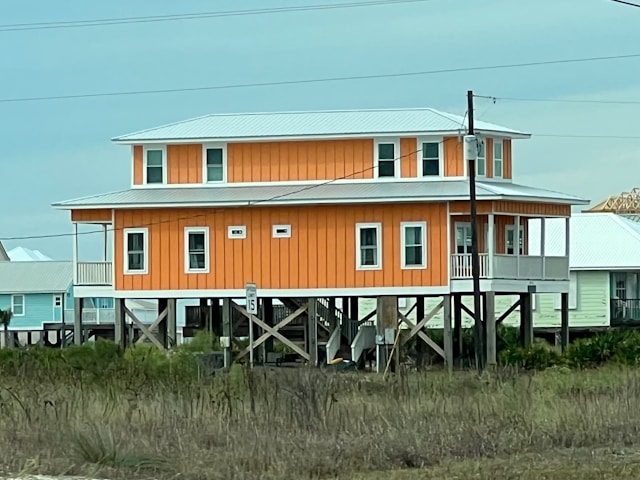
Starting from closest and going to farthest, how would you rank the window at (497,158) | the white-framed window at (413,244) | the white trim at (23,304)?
the white-framed window at (413,244) → the window at (497,158) → the white trim at (23,304)

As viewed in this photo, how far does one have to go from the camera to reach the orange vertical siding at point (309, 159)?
156ft

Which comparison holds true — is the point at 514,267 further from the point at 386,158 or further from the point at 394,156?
the point at 386,158

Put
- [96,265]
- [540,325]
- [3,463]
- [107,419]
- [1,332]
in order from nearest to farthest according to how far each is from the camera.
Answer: [3,463]
[107,419]
[96,265]
[540,325]
[1,332]

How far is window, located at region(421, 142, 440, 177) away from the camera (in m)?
47.2

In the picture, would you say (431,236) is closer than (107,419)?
No

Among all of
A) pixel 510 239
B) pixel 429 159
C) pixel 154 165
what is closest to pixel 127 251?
pixel 154 165

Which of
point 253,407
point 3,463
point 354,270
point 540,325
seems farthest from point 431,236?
point 3,463

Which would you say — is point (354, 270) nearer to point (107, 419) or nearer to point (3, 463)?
point (107, 419)

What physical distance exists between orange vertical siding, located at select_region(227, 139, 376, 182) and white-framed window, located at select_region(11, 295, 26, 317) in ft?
126

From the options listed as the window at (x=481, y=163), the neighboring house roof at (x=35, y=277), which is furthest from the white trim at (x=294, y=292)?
the neighboring house roof at (x=35, y=277)

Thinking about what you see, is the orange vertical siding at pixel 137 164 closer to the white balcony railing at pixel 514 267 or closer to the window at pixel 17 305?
the white balcony railing at pixel 514 267

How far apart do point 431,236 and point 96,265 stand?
11.1 metres

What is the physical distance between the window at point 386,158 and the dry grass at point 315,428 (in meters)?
24.1

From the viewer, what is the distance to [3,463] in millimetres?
15578
